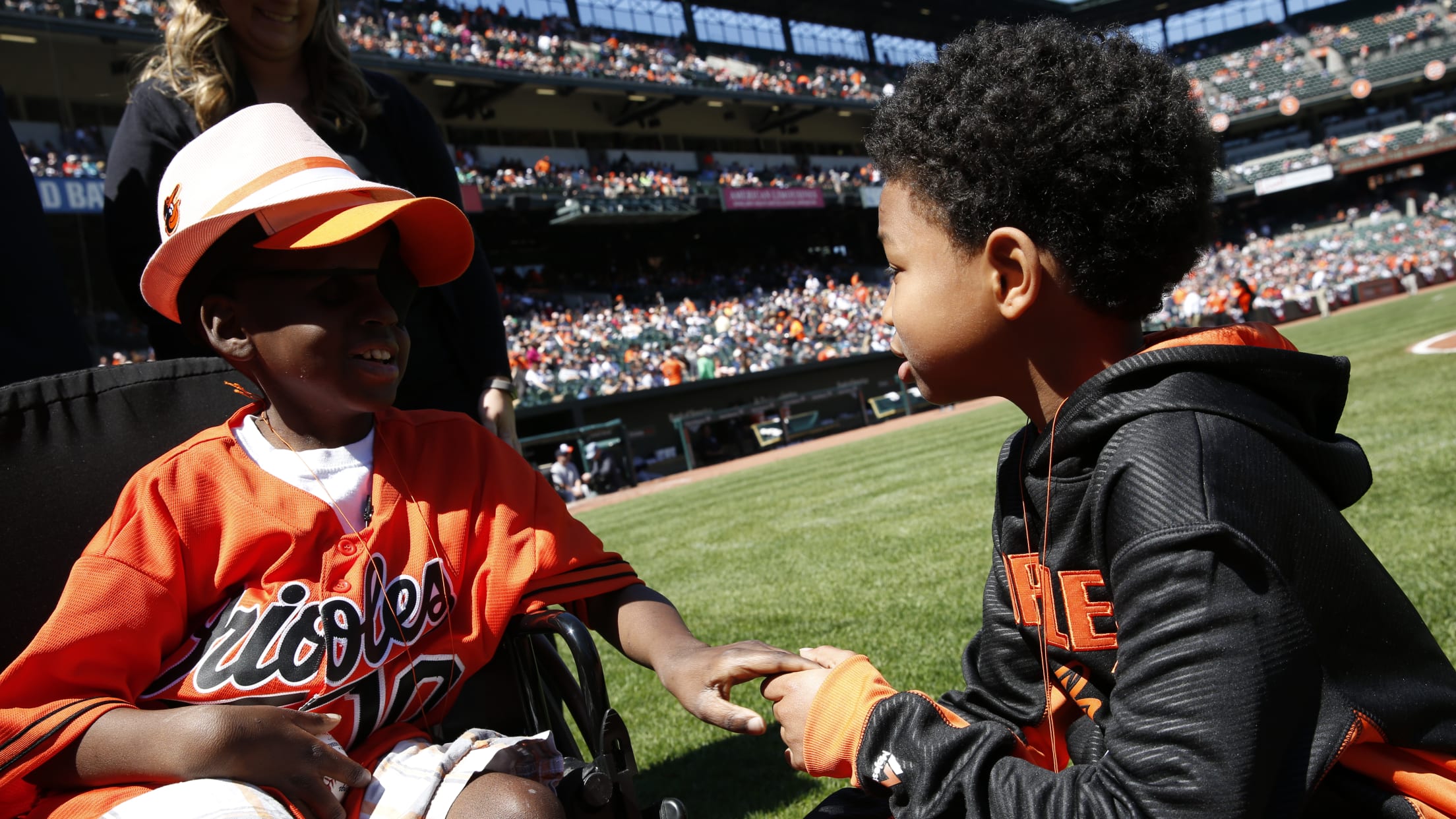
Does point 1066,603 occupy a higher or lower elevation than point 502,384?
lower

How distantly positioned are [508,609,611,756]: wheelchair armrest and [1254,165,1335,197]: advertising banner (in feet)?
167

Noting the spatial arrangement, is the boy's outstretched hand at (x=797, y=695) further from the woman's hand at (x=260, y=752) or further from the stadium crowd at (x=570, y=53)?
the stadium crowd at (x=570, y=53)

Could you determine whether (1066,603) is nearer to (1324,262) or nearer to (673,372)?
(673,372)

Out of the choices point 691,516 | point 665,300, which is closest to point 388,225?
point 691,516

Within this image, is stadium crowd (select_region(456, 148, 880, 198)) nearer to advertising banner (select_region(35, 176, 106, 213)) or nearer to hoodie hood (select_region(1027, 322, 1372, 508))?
advertising banner (select_region(35, 176, 106, 213))

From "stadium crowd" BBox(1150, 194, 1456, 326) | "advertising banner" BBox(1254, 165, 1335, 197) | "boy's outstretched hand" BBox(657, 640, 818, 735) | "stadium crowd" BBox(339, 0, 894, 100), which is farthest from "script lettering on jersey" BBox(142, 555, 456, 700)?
"advertising banner" BBox(1254, 165, 1335, 197)

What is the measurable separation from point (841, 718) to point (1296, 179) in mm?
51425

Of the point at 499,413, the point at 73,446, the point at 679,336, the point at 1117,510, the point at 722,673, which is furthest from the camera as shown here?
the point at 679,336

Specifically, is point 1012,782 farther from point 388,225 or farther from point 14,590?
point 14,590

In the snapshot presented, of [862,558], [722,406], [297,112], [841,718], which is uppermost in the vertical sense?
[297,112]

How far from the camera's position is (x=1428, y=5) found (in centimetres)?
4972

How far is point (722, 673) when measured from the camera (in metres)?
1.51

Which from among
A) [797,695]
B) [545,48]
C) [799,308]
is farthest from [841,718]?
[545,48]

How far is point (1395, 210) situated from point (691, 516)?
45786 mm
